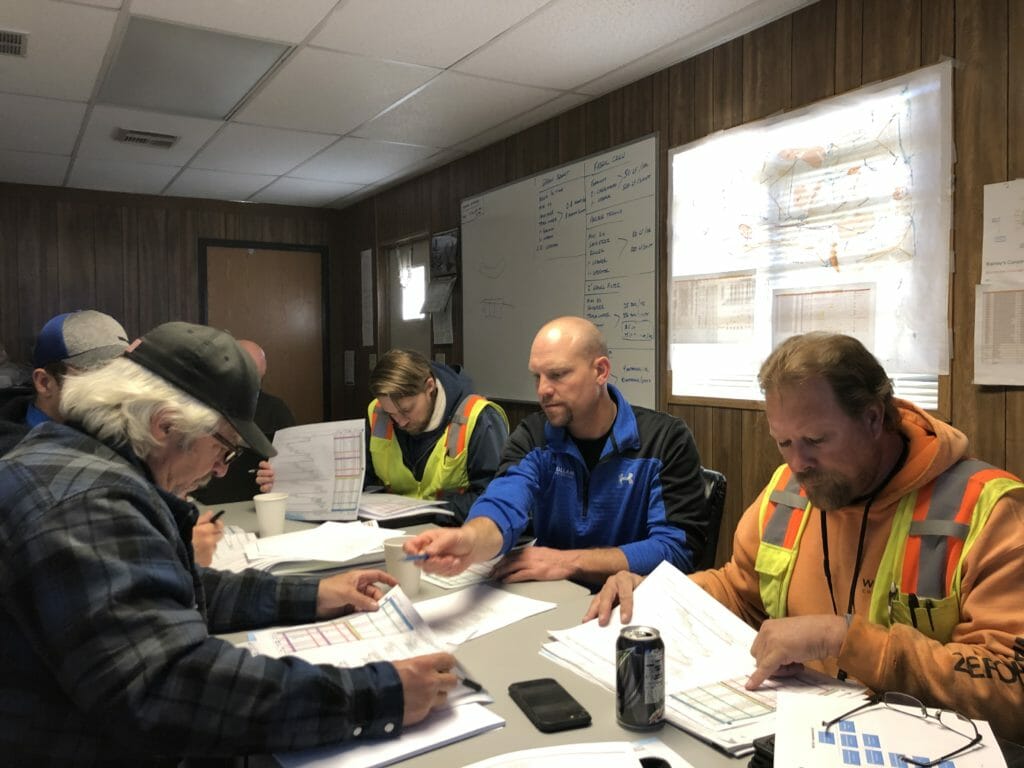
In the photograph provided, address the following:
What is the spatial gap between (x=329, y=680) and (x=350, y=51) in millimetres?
2543

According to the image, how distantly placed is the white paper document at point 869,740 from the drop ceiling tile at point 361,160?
12.4 feet

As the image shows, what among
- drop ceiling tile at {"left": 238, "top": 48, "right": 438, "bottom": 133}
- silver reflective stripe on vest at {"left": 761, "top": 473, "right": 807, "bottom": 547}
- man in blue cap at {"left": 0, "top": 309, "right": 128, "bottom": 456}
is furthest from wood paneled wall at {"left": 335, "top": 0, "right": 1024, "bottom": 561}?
man in blue cap at {"left": 0, "top": 309, "right": 128, "bottom": 456}

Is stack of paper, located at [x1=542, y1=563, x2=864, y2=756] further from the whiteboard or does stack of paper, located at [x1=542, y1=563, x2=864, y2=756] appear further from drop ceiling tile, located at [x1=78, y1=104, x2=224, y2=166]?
drop ceiling tile, located at [x1=78, y1=104, x2=224, y2=166]

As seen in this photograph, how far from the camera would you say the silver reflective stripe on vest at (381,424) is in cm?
287

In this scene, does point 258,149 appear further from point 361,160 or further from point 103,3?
point 103,3

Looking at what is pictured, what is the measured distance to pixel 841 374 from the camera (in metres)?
1.33

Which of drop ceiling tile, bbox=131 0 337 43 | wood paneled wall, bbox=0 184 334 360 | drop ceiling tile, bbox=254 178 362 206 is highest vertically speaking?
drop ceiling tile, bbox=131 0 337 43

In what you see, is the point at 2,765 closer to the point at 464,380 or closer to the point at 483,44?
the point at 464,380

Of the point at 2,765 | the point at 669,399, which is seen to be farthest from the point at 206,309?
the point at 2,765

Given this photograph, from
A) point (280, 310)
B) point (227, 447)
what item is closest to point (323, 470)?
point (227, 447)

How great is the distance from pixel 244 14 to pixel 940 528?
2.55m

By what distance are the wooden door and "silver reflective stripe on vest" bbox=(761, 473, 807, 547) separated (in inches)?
192

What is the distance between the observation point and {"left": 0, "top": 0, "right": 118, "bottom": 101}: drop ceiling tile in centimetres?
A: 250

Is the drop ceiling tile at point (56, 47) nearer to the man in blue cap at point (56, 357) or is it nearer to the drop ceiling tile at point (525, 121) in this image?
the man in blue cap at point (56, 357)
